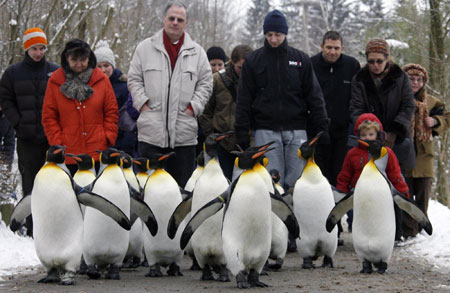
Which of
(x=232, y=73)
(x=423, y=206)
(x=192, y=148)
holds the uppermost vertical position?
(x=232, y=73)

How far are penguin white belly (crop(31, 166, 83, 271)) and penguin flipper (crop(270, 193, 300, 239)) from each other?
1563 millimetres

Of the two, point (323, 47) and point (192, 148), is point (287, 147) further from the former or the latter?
point (323, 47)

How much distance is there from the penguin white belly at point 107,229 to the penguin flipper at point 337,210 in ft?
5.73

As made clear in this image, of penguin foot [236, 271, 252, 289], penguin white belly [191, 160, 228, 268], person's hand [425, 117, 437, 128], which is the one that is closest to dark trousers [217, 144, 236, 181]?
penguin white belly [191, 160, 228, 268]

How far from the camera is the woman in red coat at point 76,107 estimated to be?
7008 millimetres

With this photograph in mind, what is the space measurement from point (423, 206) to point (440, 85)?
15.1ft

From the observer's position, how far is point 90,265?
19.3ft

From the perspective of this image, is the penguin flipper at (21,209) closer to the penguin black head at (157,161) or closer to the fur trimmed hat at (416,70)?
the penguin black head at (157,161)

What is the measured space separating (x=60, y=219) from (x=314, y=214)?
7.54 ft

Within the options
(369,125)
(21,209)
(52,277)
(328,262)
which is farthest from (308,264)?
(21,209)

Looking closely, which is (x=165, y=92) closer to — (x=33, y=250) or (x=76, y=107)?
(x=76, y=107)

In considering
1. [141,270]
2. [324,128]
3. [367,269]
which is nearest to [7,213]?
[141,270]

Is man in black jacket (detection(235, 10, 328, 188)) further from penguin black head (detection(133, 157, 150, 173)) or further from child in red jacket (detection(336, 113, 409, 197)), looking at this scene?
penguin black head (detection(133, 157, 150, 173))

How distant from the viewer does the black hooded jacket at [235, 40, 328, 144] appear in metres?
7.13
